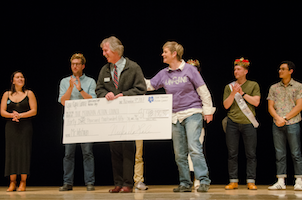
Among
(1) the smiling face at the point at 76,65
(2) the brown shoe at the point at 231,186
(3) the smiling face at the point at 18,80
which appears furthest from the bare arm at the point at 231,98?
(3) the smiling face at the point at 18,80

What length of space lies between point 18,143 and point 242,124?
2806mm

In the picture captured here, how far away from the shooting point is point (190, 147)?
120 inches

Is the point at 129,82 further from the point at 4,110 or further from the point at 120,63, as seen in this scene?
the point at 4,110

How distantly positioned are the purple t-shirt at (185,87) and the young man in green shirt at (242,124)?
782mm

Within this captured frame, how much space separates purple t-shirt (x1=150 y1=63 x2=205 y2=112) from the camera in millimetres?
3133

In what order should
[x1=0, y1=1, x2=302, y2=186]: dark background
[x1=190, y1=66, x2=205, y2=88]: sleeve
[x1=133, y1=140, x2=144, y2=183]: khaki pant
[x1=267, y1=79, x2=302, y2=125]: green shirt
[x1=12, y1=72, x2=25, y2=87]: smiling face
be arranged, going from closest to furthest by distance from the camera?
[x1=190, y1=66, x2=205, y2=88]: sleeve
[x1=267, y1=79, x2=302, y2=125]: green shirt
[x1=133, y1=140, x2=144, y2=183]: khaki pant
[x1=12, y1=72, x2=25, y2=87]: smiling face
[x1=0, y1=1, x2=302, y2=186]: dark background

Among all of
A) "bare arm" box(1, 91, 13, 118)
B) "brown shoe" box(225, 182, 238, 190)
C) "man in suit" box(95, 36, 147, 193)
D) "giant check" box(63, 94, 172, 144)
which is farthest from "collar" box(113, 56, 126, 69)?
"brown shoe" box(225, 182, 238, 190)

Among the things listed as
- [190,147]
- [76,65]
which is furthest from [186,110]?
[76,65]

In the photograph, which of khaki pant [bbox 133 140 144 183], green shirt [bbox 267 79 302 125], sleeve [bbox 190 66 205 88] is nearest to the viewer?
sleeve [bbox 190 66 205 88]

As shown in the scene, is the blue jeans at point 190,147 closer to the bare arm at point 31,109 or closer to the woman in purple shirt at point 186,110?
the woman in purple shirt at point 186,110

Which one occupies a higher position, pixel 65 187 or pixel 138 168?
pixel 138 168

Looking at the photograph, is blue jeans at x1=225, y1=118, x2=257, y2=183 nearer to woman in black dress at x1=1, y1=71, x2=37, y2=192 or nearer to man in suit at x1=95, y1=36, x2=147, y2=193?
man in suit at x1=95, y1=36, x2=147, y2=193

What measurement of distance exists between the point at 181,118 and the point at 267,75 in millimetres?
2508

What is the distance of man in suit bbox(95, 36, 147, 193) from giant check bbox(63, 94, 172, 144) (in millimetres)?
83
